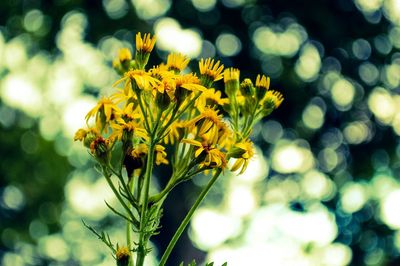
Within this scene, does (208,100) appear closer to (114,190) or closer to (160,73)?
(160,73)

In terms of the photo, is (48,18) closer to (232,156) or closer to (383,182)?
(383,182)

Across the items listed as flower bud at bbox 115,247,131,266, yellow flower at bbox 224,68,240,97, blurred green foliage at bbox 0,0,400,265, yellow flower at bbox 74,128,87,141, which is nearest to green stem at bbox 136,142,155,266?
flower bud at bbox 115,247,131,266

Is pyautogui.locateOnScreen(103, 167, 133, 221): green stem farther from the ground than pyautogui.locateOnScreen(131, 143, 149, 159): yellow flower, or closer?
farther from the ground

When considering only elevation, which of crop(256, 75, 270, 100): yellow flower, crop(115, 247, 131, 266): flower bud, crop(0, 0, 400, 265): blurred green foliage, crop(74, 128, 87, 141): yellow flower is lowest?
crop(0, 0, 400, 265): blurred green foliage

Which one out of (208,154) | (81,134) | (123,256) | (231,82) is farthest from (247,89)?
(123,256)

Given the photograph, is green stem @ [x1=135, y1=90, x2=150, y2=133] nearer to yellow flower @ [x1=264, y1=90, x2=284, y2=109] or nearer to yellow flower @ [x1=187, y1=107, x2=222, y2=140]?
yellow flower @ [x1=187, y1=107, x2=222, y2=140]

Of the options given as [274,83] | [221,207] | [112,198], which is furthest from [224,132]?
[112,198]

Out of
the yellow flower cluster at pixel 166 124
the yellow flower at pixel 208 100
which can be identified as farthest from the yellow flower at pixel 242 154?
the yellow flower at pixel 208 100

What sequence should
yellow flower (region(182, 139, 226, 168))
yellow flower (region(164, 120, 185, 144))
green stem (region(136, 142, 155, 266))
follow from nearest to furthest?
green stem (region(136, 142, 155, 266)) < yellow flower (region(182, 139, 226, 168)) < yellow flower (region(164, 120, 185, 144))
